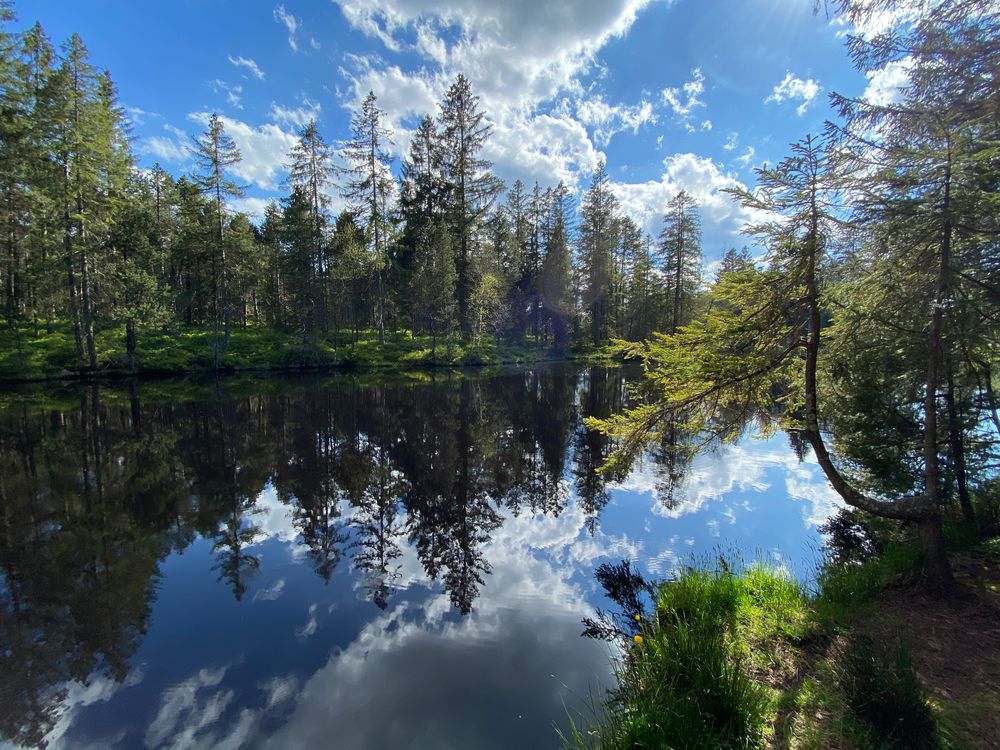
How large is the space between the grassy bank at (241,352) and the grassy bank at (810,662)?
114 feet

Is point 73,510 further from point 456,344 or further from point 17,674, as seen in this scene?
point 456,344

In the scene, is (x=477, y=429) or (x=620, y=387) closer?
(x=477, y=429)

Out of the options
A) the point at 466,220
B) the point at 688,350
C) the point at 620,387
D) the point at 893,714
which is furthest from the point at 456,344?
the point at 893,714

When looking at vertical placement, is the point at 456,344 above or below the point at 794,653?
above

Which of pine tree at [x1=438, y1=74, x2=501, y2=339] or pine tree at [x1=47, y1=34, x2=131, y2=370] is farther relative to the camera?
pine tree at [x1=438, y1=74, x2=501, y2=339]

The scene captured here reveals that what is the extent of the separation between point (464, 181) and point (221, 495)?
115 feet

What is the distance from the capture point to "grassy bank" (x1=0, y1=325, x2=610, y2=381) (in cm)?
2719

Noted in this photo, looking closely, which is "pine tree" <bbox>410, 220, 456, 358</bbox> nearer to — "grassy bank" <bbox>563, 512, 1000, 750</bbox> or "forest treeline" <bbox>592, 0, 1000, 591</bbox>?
"forest treeline" <bbox>592, 0, 1000, 591</bbox>

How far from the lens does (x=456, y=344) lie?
42.5 metres

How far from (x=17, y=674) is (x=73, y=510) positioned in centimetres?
546

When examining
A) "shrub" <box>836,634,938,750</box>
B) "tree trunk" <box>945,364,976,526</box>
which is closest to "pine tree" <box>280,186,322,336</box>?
"tree trunk" <box>945,364,976,526</box>

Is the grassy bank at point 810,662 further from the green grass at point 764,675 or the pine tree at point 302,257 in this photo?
the pine tree at point 302,257

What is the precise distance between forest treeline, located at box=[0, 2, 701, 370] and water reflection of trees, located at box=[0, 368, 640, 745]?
1305 cm

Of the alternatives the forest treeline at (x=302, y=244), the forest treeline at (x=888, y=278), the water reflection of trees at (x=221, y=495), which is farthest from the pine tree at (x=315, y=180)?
the forest treeline at (x=888, y=278)
